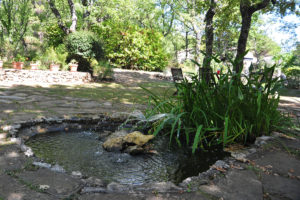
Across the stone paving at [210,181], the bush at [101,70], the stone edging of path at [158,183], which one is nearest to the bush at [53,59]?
the bush at [101,70]

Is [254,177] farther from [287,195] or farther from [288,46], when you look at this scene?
[288,46]

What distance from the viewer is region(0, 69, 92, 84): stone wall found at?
6754 millimetres

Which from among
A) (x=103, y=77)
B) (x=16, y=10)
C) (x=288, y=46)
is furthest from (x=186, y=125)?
(x=288, y=46)

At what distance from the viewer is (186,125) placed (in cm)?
279

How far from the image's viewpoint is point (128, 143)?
2551 mm

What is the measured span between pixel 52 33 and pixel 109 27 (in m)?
2.89

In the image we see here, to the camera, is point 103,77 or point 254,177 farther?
point 103,77

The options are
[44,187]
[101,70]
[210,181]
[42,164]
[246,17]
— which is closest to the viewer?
[44,187]

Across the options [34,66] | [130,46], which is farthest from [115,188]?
[130,46]

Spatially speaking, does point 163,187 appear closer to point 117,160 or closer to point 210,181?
point 210,181

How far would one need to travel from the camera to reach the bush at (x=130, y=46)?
493 inches

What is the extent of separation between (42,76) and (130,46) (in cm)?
605

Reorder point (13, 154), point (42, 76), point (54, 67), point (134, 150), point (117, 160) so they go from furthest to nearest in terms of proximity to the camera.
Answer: point (54, 67) < point (42, 76) < point (134, 150) < point (117, 160) < point (13, 154)

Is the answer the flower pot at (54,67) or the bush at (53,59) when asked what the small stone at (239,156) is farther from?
the bush at (53,59)
